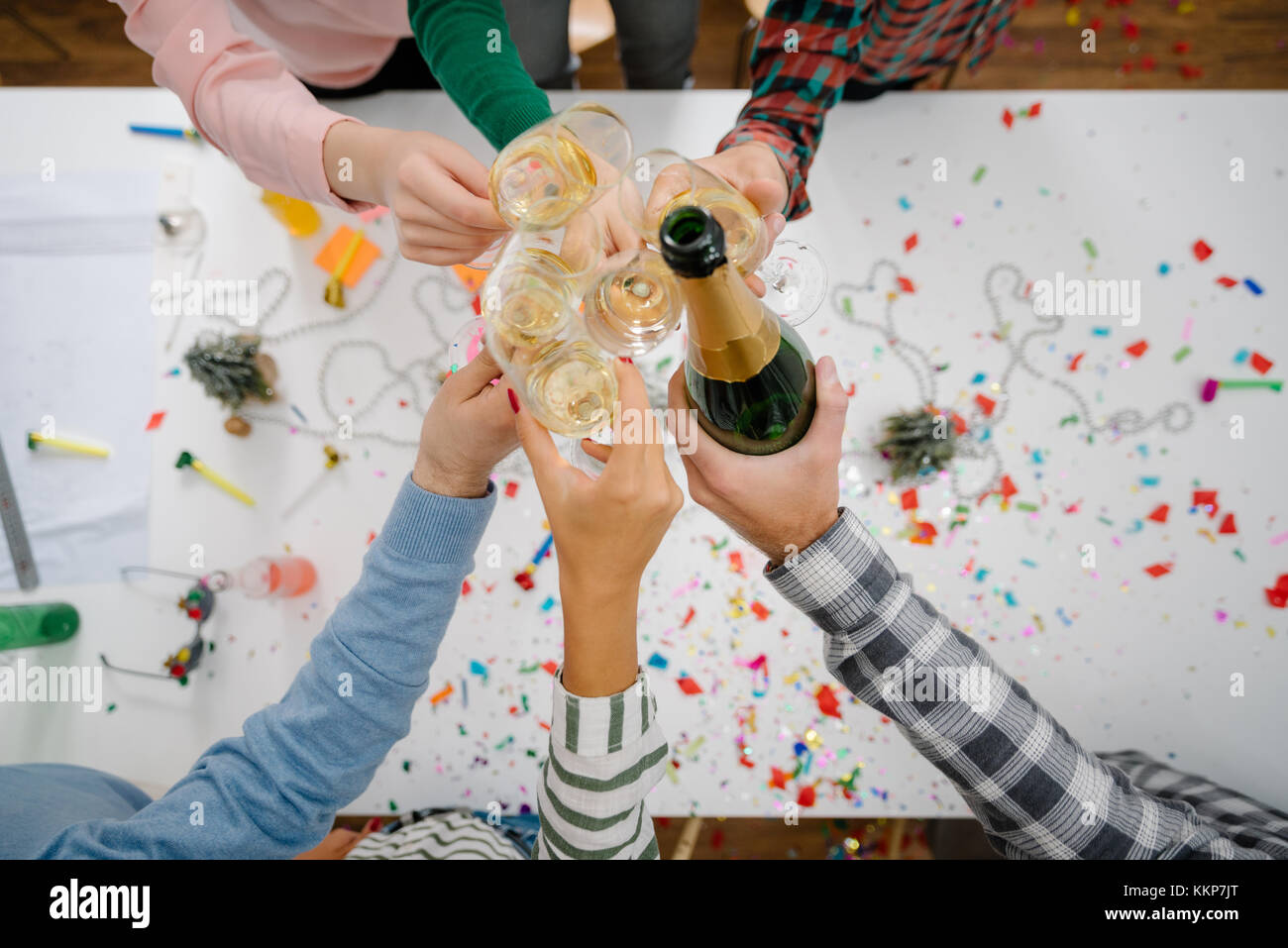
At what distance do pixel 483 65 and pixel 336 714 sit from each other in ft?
2.84

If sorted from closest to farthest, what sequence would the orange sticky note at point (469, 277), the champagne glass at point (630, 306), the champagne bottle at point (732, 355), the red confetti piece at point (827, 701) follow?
1. the champagne bottle at point (732, 355)
2. the champagne glass at point (630, 306)
3. the red confetti piece at point (827, 701)
4. the orange sticky note at point (469, 277)

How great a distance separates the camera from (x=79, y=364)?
1253 mm

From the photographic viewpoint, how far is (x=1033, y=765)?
85 cm

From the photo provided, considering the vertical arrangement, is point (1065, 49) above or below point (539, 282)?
above

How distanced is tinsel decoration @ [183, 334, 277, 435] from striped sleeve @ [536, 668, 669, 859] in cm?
81

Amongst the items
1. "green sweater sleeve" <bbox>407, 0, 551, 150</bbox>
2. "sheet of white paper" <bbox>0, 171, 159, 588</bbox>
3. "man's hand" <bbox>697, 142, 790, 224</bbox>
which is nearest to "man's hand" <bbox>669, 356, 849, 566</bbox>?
"man's hand" <bbox>697, 142, 790, 224</bbox>

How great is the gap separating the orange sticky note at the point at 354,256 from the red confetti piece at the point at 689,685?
2.89ft

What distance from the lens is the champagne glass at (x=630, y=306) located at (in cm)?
69

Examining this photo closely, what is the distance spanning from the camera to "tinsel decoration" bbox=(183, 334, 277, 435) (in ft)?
3.93

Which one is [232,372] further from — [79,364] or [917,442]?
[917,442]

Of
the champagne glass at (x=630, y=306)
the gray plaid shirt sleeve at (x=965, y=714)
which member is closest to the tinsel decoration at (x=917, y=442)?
the gray plaid shirt sleeve at (x=965, y=714)

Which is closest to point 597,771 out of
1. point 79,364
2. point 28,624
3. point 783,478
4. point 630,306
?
point 783,478

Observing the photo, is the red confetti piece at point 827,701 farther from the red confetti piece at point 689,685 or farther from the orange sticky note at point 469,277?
the orange sticky note at point 469,277

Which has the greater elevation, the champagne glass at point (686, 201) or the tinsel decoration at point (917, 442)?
the champagne glass at point (686, 201)
